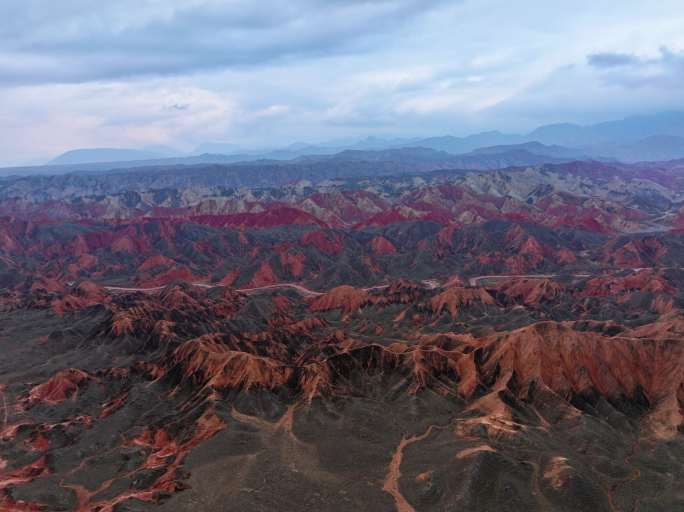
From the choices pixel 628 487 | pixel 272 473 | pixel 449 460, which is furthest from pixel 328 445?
pixel 628 487

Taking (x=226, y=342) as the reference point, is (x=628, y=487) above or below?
below

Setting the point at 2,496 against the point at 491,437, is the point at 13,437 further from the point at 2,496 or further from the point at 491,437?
the point at 491,437

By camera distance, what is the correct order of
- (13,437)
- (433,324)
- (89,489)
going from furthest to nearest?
1. (433,324)
2. (13,437)
3. (89,489)

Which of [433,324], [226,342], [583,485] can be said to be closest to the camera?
[583,485]

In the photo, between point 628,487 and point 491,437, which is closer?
point 628,487

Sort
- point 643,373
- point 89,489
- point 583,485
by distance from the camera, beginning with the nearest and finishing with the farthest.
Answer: point 583,485, point 89,489, point 643,373

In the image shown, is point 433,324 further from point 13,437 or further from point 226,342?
point 13,437

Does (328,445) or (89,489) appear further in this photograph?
(328,445)

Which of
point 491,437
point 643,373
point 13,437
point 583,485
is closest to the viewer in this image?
point 583,485

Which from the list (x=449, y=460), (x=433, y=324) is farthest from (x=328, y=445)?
(x=433, y=324)
